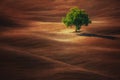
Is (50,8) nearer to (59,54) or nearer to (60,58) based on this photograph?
(59,54)

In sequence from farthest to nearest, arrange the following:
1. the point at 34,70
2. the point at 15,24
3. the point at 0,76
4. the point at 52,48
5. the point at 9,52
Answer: the point at 15,24 → the point at 52,48 → the point at 9,52 → the point at 34,70 → the point at 0,76

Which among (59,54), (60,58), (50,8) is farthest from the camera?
(50,8)

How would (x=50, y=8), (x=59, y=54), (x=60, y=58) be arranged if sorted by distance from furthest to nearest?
(x=50, y=8) < (x=59, y=54) < (x=60, y=58)

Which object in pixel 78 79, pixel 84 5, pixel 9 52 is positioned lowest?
pixel 78 79

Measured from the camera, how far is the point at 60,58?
18297 millimetres

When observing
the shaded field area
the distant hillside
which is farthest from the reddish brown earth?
the distant hillside

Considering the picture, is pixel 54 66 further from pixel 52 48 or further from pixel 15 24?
pixel 15 24

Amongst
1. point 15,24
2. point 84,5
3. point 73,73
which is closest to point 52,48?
point 73,73

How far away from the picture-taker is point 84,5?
153ft

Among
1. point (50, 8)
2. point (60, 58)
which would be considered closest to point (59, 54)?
point (60, 58)

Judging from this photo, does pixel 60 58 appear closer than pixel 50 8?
Yes

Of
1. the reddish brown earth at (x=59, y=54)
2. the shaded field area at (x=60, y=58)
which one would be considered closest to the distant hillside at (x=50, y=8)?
the reddish brown earth at (x=59, y=54)

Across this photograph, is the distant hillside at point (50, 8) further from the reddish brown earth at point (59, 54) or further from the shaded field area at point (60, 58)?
the shaded field area at point (60, 58)

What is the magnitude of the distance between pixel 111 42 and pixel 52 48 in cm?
592
